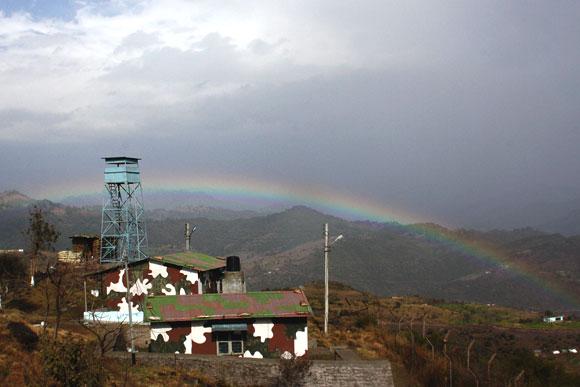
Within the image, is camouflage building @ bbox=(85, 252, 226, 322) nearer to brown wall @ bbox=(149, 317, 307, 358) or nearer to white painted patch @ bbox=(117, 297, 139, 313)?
white painted patch @ bbox=(117, 297, 139, 313)

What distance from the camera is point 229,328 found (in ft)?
98.9

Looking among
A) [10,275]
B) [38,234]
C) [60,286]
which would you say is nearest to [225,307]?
[60,286]

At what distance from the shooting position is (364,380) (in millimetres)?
25797

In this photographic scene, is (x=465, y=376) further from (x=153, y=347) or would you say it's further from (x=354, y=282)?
(x=354, y=282)

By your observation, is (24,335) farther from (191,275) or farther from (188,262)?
(188,262)

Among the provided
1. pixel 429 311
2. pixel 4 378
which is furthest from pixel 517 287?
pixel 4 378

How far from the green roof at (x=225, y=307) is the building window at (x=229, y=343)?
1.00 meters

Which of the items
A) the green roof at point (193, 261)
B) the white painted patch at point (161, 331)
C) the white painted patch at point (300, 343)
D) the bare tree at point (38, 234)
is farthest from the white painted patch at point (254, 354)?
the bare tree at point (38, 234)

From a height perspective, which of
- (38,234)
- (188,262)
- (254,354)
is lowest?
(254,354)

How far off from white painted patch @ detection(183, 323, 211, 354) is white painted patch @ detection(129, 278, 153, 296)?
756cm

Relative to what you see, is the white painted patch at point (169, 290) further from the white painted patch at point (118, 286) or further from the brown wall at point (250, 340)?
the brown wall at point (250, 340)

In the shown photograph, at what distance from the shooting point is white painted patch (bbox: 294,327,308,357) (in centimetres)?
3059

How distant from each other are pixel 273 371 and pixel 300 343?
4.83 m

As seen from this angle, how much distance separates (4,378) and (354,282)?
124139 millimetres
